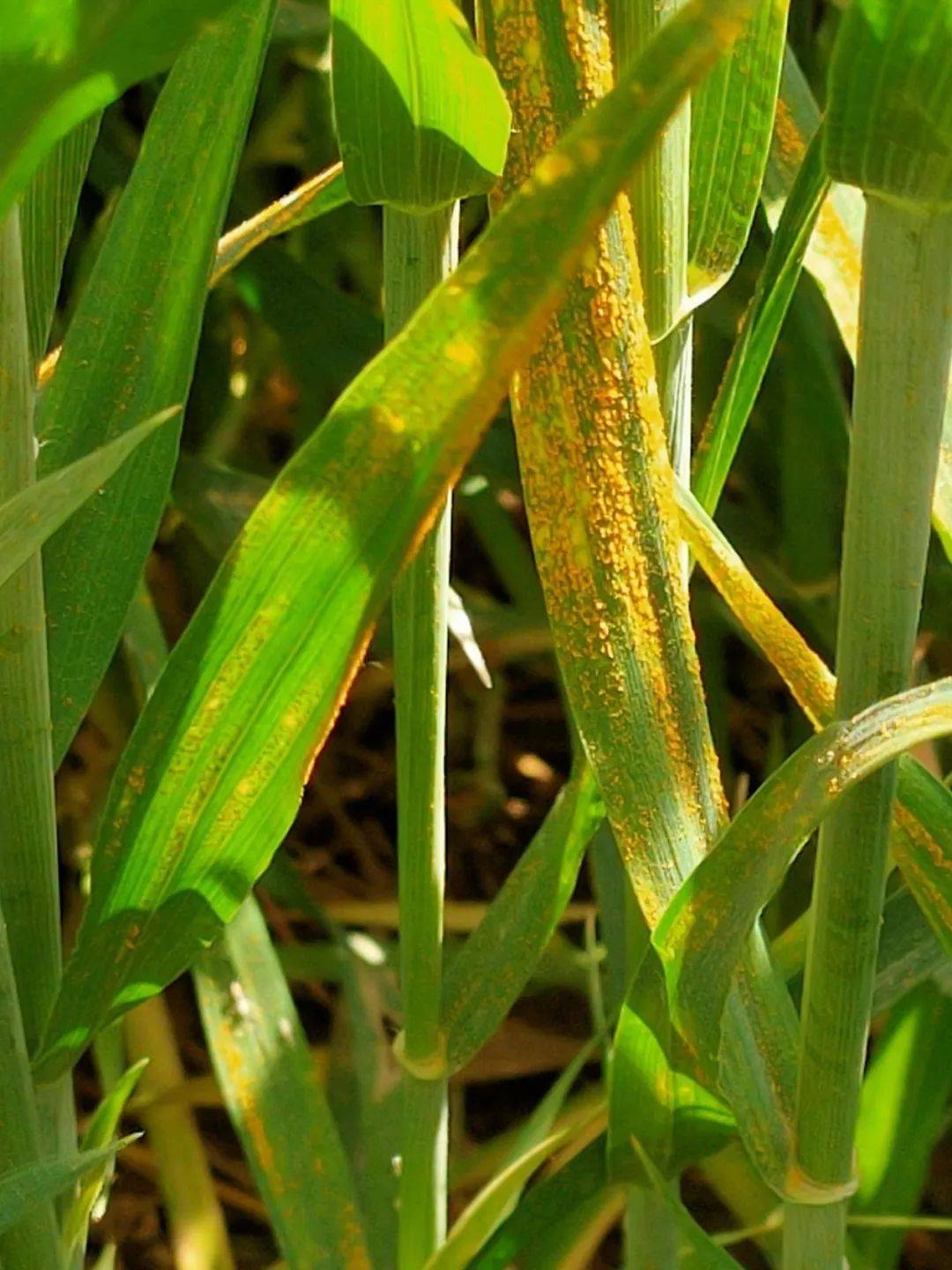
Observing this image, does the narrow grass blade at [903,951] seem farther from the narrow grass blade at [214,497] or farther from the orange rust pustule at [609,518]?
the narrow grass blade at [214,497]

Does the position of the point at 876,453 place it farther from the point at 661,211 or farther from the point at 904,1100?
the point at 904,1100

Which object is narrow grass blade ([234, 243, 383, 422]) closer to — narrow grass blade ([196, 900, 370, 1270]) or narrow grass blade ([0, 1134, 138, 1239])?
narrow grass blade ([196, 900, 370, 1270])

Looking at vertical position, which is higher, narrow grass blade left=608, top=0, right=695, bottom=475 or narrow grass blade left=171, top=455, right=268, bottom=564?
narrow grass blade left=608, top=0, right=695, bottom=475

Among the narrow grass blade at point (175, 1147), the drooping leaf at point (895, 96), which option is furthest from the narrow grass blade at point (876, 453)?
the narrow grass blade at point (175, 1147)

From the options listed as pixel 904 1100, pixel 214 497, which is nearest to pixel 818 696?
pixel 904 1100

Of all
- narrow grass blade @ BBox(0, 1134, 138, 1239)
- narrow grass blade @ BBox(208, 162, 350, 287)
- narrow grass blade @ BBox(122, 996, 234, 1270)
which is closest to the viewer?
narrow grass blade @ BBox(0, 1134, 138, 1239)

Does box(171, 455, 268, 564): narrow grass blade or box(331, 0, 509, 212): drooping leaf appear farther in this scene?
box(171, 455, 268, 564): narrow grass blade

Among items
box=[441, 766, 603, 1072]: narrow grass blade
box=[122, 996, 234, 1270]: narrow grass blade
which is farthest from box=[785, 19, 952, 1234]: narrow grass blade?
box=[122, 996, 234, 1270]: narrow grass blade
